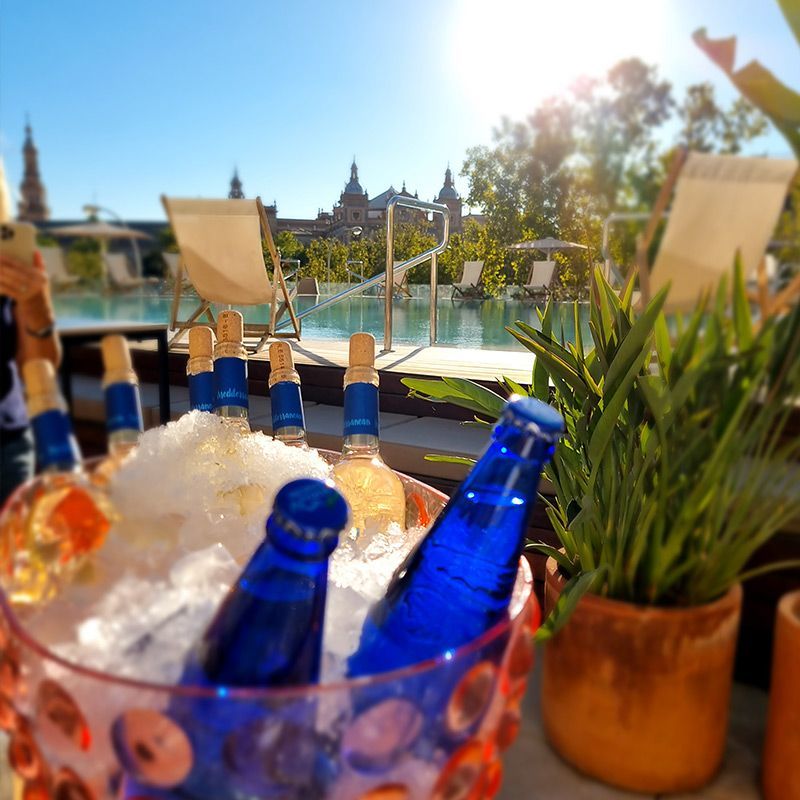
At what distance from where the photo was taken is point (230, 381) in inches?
18.4

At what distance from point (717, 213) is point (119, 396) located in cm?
30

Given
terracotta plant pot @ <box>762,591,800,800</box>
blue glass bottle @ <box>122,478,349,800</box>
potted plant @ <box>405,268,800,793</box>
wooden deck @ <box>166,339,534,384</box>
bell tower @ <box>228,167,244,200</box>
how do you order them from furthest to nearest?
wooden deck @ <box>166,339,534,384</box>
terracotta plant pot @ <box>762,591,800,800</box>
potted plant @ <box>405,268,800,793</box>
bell tower @ <box>228,167,244,200</box>
blue glass bottle @ <box>122,478,349,800</box>

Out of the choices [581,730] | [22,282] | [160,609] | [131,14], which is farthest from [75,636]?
[581,730]

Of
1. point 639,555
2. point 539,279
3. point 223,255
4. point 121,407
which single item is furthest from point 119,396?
point 639,555

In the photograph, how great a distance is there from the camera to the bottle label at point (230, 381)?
46 cm

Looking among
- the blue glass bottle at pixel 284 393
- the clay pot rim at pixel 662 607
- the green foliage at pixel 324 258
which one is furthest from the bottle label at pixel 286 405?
the clay pot rim at pixel 662 607

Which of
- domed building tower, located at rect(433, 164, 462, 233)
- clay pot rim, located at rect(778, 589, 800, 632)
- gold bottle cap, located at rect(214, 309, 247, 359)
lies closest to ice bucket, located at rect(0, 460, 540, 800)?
gold bottle cap, located at rect(214, 309, 247, 359)

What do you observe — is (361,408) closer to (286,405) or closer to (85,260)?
(286,405)

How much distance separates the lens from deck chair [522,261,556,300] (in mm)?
482

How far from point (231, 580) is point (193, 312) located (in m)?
0.17

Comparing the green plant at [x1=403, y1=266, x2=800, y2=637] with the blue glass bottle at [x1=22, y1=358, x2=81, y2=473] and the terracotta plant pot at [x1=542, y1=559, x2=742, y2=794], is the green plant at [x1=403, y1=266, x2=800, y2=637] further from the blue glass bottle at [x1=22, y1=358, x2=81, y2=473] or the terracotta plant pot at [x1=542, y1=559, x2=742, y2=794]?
the blue glass bottle at [x1=22, y1=358, x2=81, y2=473]

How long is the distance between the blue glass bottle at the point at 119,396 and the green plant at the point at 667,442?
29 centimetres

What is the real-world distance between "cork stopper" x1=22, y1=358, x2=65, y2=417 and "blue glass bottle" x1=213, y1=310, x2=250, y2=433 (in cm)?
14

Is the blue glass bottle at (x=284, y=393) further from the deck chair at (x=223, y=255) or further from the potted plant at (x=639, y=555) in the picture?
the potted plant at (x=639, y=555)
